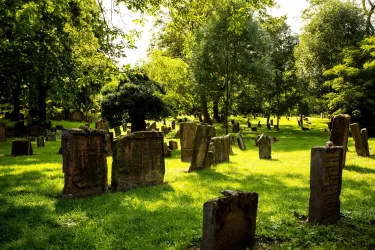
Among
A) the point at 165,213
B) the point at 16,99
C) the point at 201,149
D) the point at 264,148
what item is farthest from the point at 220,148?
the point at 16,99

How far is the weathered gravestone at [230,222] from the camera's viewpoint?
4.66 m

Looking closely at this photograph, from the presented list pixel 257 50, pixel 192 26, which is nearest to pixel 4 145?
pixel 192 26

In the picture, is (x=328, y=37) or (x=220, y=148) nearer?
(x=220, y=148)

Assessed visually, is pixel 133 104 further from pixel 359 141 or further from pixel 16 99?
pixel 16 99

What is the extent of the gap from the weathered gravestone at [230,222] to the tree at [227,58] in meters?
21.9

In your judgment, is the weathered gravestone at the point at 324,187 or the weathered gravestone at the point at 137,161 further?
the weathered gravestone at the point at 137,161

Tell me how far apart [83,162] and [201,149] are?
5.13 meters

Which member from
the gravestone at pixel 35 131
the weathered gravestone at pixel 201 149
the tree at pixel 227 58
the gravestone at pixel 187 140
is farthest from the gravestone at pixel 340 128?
the gravestone at pixel 35 131

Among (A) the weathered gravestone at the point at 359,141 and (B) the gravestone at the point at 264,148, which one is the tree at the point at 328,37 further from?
(B) the gravestone at the point at 264,148

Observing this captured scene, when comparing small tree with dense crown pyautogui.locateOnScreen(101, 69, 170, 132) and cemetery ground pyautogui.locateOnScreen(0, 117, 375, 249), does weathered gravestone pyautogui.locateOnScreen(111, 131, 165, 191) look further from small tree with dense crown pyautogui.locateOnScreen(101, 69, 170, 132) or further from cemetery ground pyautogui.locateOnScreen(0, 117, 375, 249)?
small tree with dense crown pyautogui.locateOnScreen(101, 69, 170, 132)

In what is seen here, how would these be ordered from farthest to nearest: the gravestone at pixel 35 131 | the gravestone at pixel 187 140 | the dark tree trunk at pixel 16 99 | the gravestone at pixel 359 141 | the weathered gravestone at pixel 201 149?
the dark tree trunk at pixel 16 99
the gravestone at pixel 35 131
the gravestone at pixel 359 141
the gravestone at pixel 187 140
the weathered gravestone at pixel 201 149

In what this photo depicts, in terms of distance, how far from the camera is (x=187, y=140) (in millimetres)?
15188

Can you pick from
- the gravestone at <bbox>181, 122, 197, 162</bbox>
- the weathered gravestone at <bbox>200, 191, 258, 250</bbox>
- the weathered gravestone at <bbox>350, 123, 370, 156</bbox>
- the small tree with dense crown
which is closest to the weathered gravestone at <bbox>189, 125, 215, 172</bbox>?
the gravestone at <bbox>181, 122, 197, 162</bbox>

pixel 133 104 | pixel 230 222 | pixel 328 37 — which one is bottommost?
pixel 230 222
